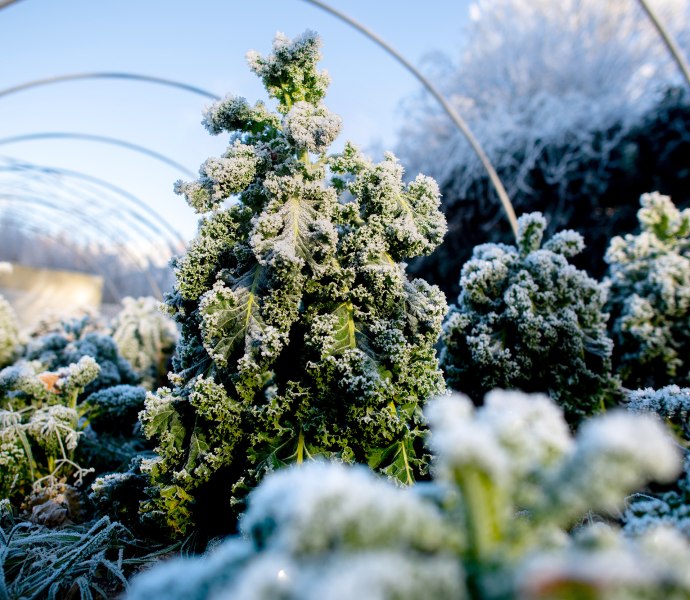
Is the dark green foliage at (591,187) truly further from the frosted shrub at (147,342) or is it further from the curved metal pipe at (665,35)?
the curved metal pipe at (665,35)

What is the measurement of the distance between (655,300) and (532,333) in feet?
4.76

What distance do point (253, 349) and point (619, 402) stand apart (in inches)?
85.1

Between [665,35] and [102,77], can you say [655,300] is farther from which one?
[102,77]

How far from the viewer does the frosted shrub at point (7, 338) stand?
14.1 feet

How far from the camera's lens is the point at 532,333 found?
2.47 m

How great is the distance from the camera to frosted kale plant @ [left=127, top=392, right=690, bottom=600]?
0.62 meters

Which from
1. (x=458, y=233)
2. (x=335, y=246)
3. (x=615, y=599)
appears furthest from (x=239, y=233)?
(x=458, y=233)

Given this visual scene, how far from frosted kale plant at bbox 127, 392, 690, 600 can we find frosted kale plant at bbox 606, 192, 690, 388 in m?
2.90

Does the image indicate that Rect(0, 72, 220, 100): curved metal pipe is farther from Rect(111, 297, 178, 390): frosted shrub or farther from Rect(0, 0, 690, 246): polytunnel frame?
Rect(111, 297, 178, 390): frosted shrub

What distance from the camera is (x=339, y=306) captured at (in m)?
2.02

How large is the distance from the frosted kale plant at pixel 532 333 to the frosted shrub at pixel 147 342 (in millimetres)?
2945

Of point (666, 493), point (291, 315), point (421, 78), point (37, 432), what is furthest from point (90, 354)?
point (666, 493)

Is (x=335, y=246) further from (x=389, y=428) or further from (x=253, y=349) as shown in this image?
(x=389, y=428)

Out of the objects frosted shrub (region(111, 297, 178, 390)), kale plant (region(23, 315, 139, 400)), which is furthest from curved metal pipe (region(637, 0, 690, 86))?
frosted shrub (region(111, 297, 178, 390))
